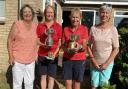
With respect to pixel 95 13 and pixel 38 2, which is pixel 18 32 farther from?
pixel 95 13

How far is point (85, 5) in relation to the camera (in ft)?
48.5

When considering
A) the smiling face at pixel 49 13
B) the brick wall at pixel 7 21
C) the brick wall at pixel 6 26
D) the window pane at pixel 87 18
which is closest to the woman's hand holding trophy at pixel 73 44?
the smiling face at pixel 49 13

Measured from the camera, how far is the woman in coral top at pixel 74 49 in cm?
700

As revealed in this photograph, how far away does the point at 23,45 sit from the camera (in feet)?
23.6

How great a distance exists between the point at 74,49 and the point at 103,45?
18.9 inches

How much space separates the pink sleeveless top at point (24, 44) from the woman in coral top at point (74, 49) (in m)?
0.54

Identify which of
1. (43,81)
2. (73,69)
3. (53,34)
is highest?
(53,34)

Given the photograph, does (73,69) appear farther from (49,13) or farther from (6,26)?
(6,26)

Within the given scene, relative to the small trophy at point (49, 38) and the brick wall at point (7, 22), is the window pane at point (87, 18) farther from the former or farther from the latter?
the small trophy at point (49, 38)

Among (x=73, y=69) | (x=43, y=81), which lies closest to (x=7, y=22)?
(x=43, y=81)

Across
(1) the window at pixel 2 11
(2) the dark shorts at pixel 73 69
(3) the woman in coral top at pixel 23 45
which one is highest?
(1) the window at pixel 2 11

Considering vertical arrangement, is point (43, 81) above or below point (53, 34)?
below

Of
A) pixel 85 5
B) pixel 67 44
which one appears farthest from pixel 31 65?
pixel 85 5

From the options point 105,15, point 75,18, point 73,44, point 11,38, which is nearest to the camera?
point 105,15
